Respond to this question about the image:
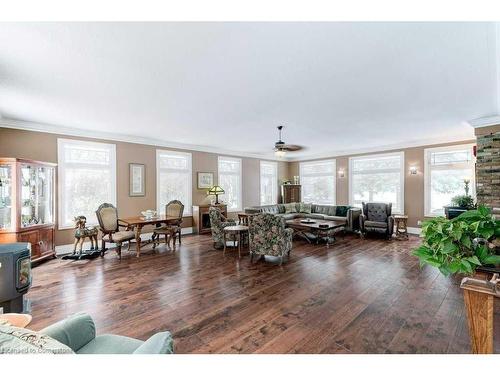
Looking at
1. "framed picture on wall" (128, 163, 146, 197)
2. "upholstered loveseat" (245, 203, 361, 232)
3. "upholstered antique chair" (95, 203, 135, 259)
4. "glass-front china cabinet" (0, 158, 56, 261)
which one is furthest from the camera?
"upholstered loveseat" (245, 203, 361, 232)

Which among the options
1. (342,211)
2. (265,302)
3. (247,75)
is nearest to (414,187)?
(342,211)

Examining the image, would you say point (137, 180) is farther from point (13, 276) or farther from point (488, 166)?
point (488, 166)

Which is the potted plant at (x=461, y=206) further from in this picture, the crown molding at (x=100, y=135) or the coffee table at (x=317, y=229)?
the crown molding at (x=100, y=135)

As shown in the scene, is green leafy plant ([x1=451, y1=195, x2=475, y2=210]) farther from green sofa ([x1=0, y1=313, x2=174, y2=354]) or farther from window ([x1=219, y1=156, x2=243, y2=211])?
green sofa ([x1=0, y1=313, x2=174, y2=354])

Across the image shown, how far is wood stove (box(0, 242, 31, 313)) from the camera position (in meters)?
2.16

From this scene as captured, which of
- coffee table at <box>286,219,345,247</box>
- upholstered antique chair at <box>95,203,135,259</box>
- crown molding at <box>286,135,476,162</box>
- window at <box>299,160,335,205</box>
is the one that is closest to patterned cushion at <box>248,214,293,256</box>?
coffee table at <box>286,219,345,247</box>

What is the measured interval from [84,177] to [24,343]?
537 centimetres

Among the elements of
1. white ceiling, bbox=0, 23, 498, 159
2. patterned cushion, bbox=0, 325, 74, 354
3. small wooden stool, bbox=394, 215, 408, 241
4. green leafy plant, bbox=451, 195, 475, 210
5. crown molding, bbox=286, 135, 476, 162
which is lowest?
small wooden stool, bbox=394, 215, 408, 241

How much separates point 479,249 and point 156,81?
3265 millimetres

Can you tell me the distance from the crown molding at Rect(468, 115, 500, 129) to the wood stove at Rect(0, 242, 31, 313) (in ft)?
23.4

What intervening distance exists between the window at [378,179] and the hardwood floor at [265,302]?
10.8 ft

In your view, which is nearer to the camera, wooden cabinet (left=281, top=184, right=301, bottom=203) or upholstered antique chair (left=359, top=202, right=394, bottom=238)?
upholstered antique chair (left=359, top=202, right=394, bottom=238)

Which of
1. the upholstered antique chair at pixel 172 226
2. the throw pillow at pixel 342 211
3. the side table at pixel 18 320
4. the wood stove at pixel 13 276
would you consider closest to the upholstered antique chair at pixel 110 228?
the upholstered antique chair at pixel 172 226
